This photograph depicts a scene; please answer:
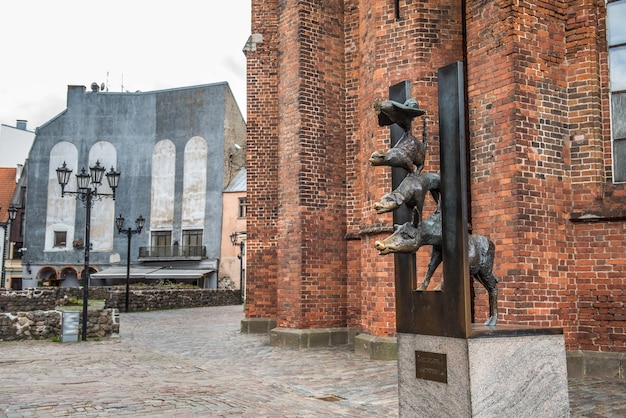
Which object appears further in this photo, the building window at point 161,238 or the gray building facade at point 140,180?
the building window at point 161,238

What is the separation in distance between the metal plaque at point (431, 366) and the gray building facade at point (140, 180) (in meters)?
36.4

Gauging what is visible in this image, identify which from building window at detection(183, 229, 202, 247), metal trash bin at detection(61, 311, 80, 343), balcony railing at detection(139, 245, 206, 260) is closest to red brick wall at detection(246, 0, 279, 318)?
metal trash bin at detection(61, 311, 80, 343)

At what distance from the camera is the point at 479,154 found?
978 cm

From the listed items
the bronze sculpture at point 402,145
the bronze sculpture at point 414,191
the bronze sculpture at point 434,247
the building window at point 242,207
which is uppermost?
the building window at point 242,207

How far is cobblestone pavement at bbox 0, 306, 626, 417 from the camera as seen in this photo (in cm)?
700

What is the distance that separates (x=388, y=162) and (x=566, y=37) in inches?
238

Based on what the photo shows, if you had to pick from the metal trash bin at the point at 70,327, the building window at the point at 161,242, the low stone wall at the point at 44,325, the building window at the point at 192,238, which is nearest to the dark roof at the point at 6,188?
the building window at the point at 161,242

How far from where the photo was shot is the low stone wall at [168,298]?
2633 cm

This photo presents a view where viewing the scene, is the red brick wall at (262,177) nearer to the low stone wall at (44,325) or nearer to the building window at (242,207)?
the low stone wall at (44,325)

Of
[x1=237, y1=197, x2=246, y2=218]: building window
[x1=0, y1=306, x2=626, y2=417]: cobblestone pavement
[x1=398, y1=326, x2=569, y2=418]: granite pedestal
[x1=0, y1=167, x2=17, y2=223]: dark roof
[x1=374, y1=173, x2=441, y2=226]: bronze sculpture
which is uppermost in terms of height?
[x1=0, y1=167, x2=17, y2=223]: dark roof

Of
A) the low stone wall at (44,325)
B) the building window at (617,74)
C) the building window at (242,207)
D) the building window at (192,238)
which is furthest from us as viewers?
the building window at (192,238)

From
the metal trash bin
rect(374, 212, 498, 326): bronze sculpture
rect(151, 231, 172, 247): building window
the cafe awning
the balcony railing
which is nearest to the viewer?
rect(374, 212, 498, 326): bronze sculpture

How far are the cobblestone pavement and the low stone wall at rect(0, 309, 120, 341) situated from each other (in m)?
0.60

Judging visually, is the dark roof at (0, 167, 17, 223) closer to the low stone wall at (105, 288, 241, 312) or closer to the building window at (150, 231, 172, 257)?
the building window at (150, 231, 172, 257)
